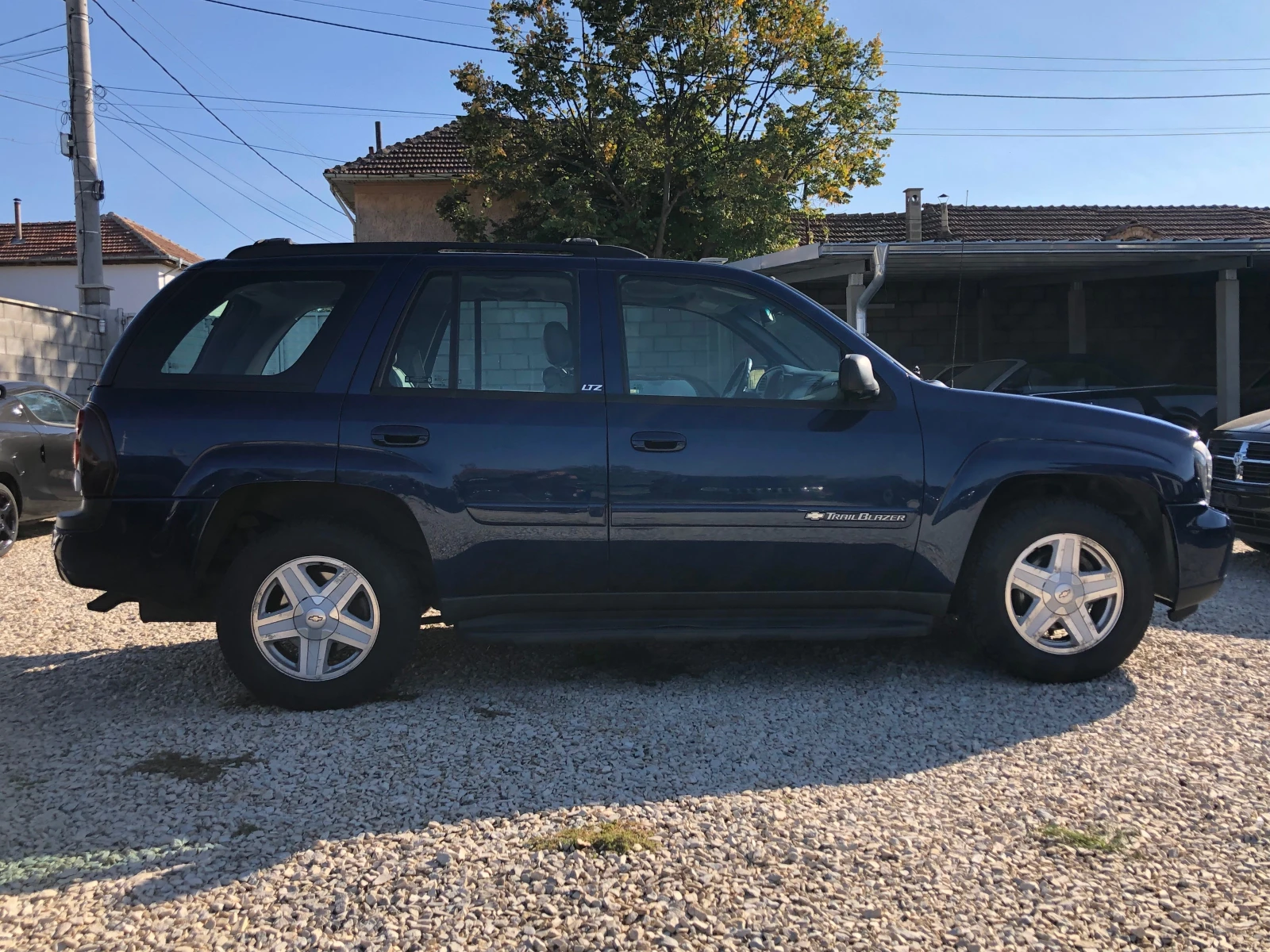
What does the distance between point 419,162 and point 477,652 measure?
2113 cm

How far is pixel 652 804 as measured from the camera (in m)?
3.42

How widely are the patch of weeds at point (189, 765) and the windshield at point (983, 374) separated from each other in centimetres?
1058

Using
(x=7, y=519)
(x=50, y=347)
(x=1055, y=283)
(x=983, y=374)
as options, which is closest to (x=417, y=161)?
(x=50, y=347)

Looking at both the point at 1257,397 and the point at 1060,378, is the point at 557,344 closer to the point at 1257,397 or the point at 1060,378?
the point at 1060,378

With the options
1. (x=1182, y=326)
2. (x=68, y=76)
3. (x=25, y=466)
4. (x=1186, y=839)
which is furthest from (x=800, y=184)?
(x=1186, y=839)


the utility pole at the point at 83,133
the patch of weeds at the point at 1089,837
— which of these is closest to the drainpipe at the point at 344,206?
the utility pole at the point at 83,133

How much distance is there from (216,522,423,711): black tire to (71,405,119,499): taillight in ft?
1.93

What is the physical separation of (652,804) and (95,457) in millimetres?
2592

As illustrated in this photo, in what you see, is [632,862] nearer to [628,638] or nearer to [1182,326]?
[628,638]

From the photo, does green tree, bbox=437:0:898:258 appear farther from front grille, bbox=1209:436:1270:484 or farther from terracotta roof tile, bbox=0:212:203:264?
terracotta roof tile, bbox=0:212:203:264

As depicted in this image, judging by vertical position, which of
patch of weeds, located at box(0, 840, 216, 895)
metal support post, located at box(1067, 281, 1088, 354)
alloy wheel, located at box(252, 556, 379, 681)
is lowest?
patch of weeds, located at box(0, 840, 216, 895)

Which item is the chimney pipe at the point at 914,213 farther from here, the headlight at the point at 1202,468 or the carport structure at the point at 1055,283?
the headlight at the point at 1202,468

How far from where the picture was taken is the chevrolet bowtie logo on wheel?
443 centimetres

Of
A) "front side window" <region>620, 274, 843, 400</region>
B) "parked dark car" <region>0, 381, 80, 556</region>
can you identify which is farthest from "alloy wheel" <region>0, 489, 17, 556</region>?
"front side window" <region>620, 274, 843, 400</region>
